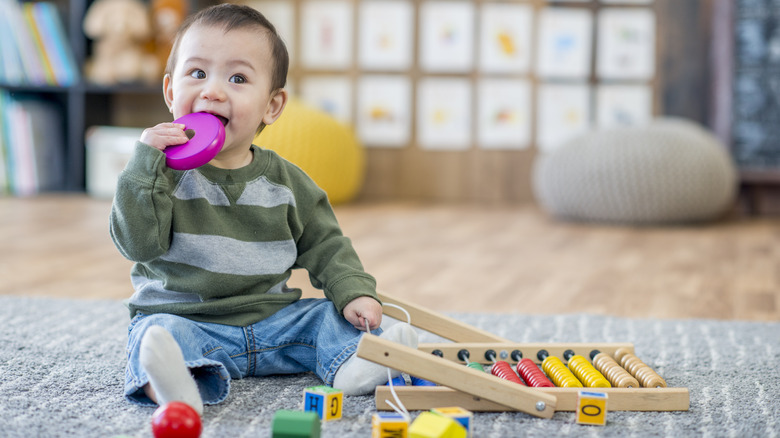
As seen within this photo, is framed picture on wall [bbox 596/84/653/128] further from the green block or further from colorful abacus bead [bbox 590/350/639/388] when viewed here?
the green block

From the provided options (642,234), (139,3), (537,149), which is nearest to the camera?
(642,234)

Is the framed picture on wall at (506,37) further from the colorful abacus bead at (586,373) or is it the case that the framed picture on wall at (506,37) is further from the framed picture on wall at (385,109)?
the colorful abacus bead at (586,373)

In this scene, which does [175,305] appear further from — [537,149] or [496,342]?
[537,149]

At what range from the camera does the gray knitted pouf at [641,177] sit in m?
2.56

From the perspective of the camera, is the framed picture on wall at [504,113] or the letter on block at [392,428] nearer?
the letter on block at [392,428]

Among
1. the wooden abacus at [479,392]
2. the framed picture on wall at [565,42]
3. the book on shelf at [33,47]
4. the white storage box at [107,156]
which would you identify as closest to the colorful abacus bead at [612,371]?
the wooden abacus at [479,392]

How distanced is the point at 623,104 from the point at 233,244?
2.62 meters

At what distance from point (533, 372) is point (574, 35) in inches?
102

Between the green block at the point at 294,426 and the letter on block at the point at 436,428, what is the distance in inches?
3.0

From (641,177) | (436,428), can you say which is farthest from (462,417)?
(641,177)

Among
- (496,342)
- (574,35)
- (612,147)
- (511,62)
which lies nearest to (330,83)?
(511,62)

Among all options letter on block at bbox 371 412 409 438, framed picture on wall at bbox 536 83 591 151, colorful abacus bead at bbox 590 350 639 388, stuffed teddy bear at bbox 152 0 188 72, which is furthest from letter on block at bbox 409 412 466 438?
framed picture on wall at bbox 536 83 591 151

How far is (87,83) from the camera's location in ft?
10.2

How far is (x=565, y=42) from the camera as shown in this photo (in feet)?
10.6
